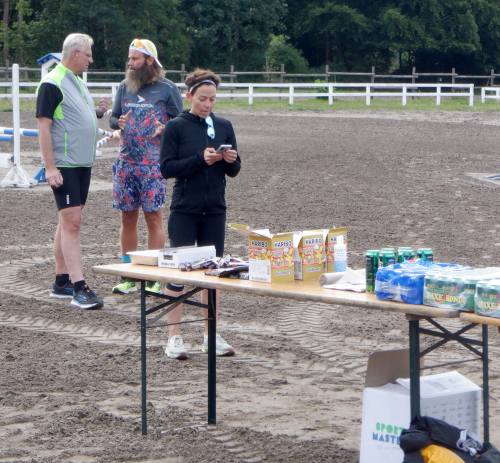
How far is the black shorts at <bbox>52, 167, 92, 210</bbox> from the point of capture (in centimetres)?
660

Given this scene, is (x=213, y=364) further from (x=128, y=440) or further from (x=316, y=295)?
(x=316, y=295)

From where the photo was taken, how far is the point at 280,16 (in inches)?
2263

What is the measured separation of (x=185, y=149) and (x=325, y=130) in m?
18.2

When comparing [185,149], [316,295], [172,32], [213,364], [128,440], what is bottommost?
[128,440]

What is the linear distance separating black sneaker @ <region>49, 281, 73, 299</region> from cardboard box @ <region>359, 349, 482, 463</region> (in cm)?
392

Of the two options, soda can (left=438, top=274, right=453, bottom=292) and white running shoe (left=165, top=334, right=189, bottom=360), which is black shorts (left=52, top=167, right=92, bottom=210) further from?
soda can (left=438, top=274, right=453, bottom=292)

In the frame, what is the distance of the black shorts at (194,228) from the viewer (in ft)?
17.7

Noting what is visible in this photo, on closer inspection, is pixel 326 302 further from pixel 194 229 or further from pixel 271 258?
pixel 194 229

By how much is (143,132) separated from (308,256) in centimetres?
321

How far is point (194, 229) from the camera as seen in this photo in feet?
17.8

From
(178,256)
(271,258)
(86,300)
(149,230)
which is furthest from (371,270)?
(149,230)

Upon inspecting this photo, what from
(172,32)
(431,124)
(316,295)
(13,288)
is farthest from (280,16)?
(316,295)

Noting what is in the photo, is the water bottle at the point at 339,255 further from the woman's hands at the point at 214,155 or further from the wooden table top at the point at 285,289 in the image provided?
the woman's hands at the point at 214,155

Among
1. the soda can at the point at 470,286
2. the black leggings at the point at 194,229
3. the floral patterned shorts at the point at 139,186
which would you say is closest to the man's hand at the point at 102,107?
the floral patterned shorts at the point at 139,186
